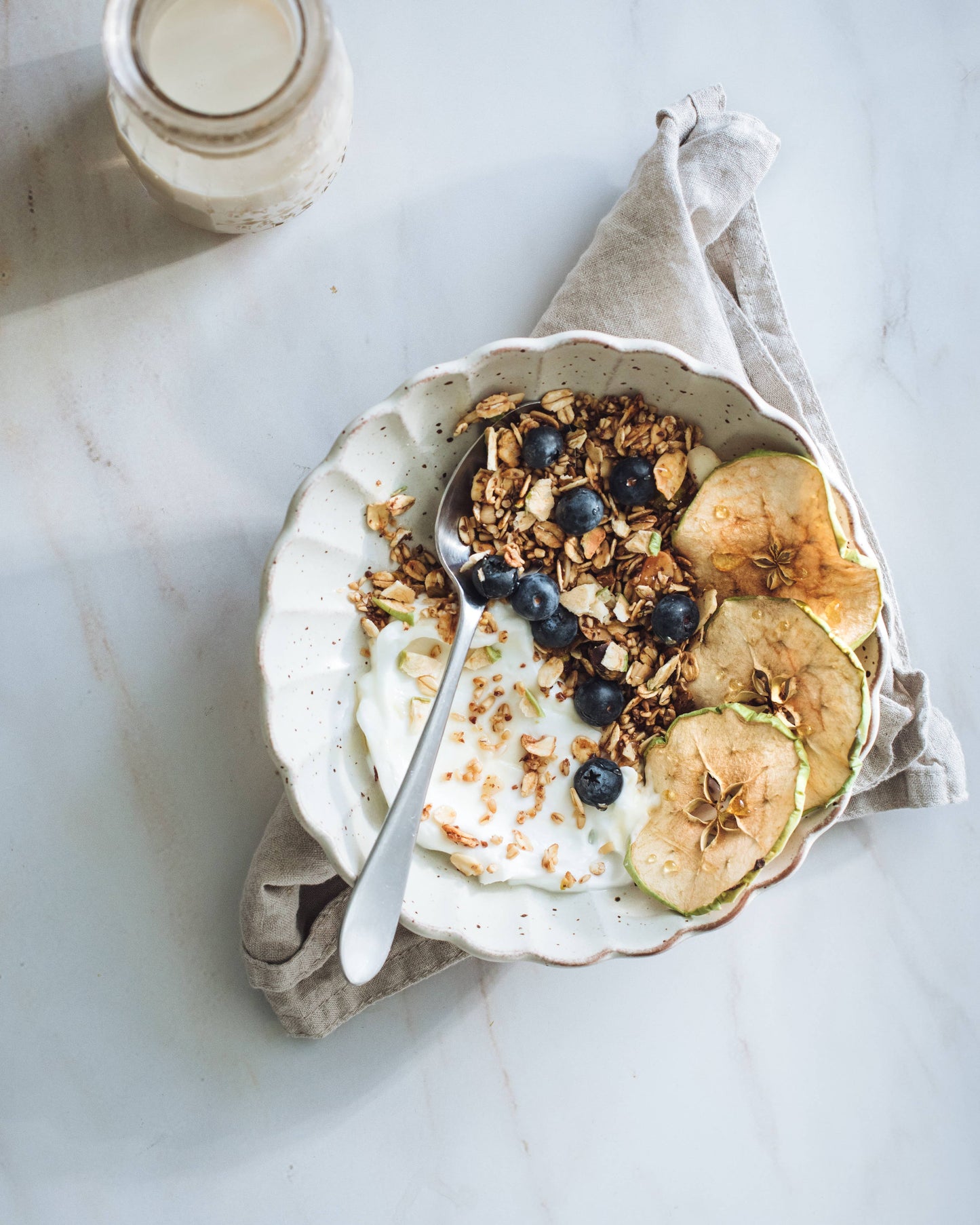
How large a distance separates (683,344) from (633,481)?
0.16 meters

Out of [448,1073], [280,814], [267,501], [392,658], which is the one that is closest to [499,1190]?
[448,1073]

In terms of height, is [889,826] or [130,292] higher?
[130,292]

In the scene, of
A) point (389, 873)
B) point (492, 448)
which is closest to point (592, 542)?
point (492, 448)

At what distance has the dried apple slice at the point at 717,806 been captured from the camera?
818 millimetres

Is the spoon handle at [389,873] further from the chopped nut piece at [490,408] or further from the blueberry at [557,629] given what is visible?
the chopped nut piece at [490,408]

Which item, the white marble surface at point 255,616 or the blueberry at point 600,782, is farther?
the white marble surface at point 255,616

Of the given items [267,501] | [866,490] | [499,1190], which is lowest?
[499,1190]

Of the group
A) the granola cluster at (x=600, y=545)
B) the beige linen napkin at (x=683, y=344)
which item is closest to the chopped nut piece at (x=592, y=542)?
the granola cluster at (x=600, y=545)

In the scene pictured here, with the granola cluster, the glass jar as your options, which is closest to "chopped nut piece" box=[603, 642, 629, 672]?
the granola cluster

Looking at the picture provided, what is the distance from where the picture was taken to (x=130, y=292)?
950 millimetres

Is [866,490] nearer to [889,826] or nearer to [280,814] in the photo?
[889,826]

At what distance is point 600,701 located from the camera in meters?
0.86

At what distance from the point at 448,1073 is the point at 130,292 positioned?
33.0 inches

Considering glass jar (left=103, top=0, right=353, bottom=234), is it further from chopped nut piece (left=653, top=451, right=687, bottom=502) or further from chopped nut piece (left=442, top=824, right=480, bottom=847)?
chopped nut piece (left=442, top=824, right=480, bottom=847)
